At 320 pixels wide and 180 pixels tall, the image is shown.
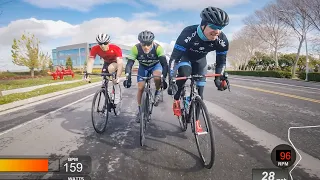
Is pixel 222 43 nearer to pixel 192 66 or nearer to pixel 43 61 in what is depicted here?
pixel 192 66

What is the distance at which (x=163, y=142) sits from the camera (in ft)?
A: 13.3

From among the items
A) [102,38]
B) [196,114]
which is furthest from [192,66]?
[102,38]

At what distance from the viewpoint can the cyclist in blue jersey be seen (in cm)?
344

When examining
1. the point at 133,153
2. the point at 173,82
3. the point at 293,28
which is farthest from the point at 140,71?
the point at 293,28

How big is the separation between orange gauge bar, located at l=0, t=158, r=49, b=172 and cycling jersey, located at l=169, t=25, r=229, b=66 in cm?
256

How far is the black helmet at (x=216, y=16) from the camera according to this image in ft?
11.0

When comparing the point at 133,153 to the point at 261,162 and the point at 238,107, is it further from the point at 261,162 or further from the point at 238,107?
the point at 238,107

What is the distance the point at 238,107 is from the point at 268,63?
6860cm

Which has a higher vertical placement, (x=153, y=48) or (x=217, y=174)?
(x=153, y=48)

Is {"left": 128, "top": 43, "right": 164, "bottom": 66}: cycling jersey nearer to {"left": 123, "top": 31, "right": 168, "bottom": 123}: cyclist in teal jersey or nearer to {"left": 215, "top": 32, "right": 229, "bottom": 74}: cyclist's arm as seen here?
{"left": 123, "top": 31, "right": 168, "bottom": 123}: cyclist in teal jersey

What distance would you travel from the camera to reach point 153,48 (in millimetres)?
5031

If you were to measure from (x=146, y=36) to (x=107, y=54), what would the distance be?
5.49 ft

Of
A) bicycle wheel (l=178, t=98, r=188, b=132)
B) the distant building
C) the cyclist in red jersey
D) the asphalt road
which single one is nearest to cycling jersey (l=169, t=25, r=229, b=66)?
bicycle wheel (l=178, t=98, r=188, b=132)
